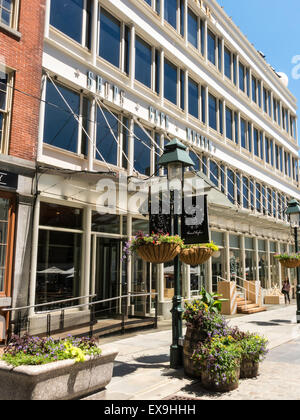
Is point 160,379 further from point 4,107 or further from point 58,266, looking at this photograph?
point 4,107

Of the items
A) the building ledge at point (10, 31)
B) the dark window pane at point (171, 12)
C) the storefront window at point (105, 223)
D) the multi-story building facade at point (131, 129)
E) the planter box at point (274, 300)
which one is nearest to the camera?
the building ledge at point (10, 31)

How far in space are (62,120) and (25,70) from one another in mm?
1813

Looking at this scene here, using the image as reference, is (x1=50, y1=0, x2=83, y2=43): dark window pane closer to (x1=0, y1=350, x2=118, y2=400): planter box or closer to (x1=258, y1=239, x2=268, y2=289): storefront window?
(x1=0, y1=350, x2=118, y2=400): planter box

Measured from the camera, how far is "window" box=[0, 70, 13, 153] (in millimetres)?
10344

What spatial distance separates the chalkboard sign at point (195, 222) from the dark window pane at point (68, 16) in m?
7.79

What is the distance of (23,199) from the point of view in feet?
34.0

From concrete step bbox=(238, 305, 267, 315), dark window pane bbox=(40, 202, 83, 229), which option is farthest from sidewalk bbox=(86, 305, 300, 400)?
concrete step bbox=(238, 305, 267, 315)

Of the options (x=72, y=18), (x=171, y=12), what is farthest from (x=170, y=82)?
(x=72, y=18)

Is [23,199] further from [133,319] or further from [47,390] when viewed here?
[47,390]

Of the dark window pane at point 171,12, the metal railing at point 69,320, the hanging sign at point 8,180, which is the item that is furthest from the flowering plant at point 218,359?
the dark window pane at point 171,12

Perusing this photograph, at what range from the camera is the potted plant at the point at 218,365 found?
6273 mm

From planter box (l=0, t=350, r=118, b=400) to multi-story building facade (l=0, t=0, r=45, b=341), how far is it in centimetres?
484

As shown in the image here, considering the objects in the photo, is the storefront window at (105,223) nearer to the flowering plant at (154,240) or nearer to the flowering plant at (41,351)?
the flowering plant at (154,240)

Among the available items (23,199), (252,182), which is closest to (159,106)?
(23,199)
